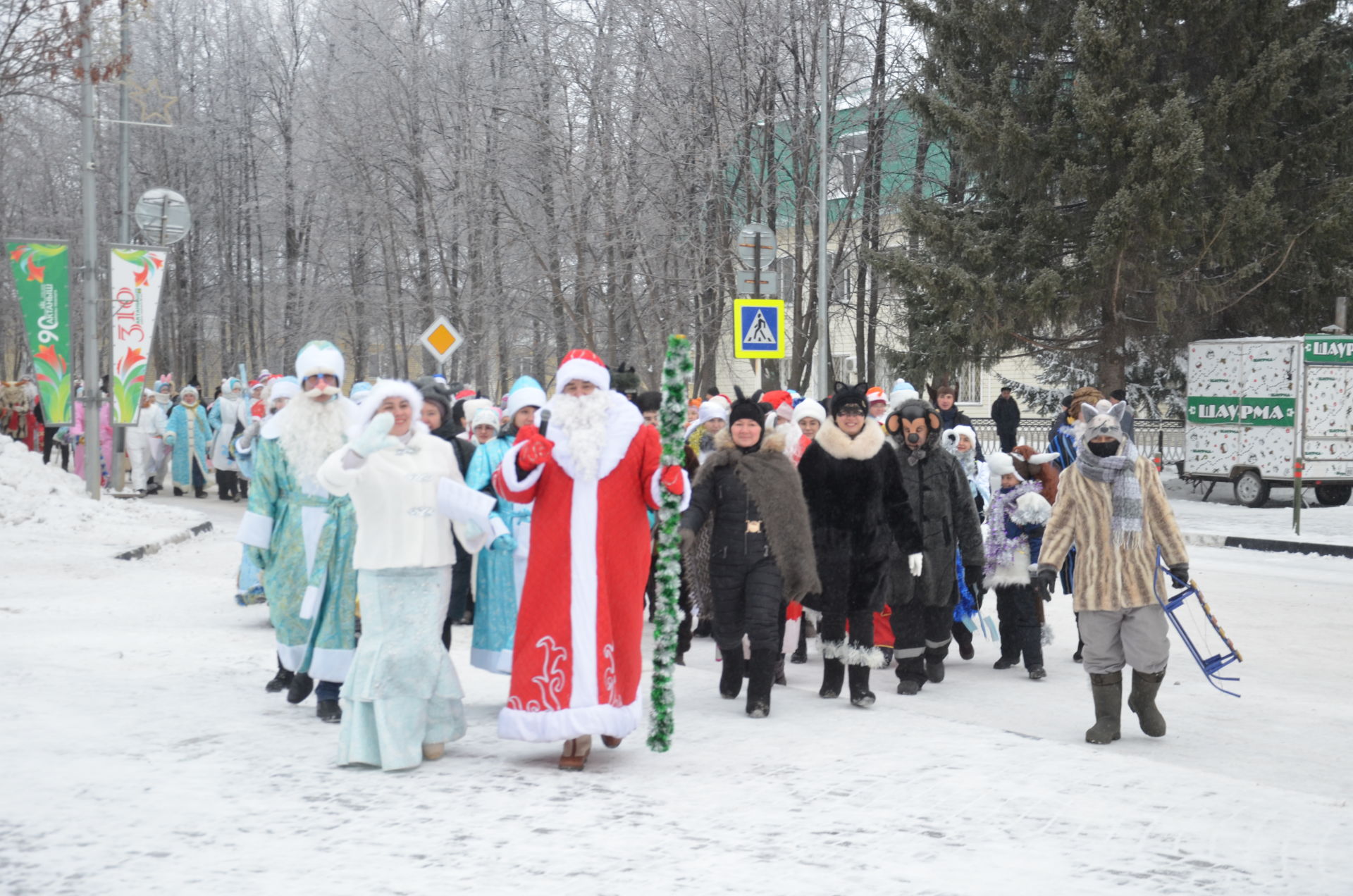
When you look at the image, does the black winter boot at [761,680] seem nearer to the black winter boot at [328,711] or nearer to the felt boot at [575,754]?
the felt boot at [575,754]

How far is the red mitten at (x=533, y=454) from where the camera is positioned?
6395mm

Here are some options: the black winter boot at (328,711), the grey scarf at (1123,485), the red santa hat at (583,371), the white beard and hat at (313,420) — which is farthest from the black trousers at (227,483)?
the grey scarf at (1123,485)

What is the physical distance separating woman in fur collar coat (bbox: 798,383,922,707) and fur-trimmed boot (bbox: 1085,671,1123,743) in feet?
4.38

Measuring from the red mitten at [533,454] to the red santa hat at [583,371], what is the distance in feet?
1.07

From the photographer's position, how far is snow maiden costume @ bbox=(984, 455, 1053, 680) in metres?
9.45

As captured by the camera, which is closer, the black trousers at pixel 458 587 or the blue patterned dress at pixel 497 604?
the blue patterned dress at pixel 497 604

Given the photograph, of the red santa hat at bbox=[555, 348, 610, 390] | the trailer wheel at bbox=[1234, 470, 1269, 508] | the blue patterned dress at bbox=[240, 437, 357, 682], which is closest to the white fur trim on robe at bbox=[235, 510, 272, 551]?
the blue patterned dress at bbox=[240, 437, 357, 682]

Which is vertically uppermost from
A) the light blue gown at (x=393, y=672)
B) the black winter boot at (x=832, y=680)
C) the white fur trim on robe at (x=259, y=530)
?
the white fur trim on robe at (x=259, y=530)

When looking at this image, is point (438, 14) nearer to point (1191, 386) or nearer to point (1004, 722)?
point (1191, 386)

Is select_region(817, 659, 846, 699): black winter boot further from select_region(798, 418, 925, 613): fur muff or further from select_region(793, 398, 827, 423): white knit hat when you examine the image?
select_region(793, 398, 827, 423): white knit hat

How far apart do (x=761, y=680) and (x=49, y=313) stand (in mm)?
14846

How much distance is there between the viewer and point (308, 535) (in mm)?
7578

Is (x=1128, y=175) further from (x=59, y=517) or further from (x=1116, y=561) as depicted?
(x=1116, y=561)

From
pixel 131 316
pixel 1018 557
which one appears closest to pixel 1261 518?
pixel 1018 557
